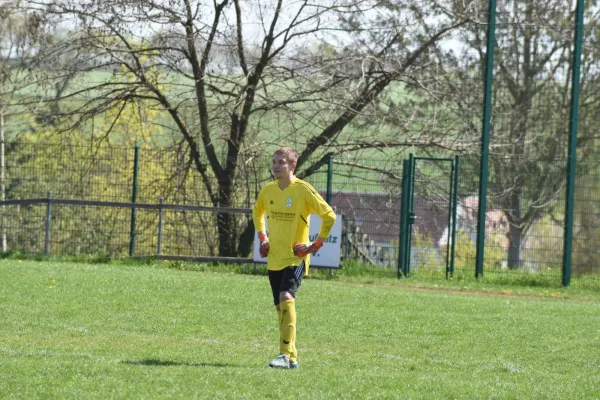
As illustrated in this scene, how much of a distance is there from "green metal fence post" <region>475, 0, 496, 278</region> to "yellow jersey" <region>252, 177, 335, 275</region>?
40.0 feet

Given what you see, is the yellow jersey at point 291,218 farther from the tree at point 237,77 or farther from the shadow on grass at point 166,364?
the tree at point 237,77

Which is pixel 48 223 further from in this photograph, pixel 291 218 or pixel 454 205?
pixel 291 218

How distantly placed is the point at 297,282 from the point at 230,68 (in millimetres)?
13979

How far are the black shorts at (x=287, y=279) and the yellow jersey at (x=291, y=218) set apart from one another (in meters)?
0.06

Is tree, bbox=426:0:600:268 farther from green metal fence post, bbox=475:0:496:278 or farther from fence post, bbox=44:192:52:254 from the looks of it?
fence post, bbox=44:192:52:254

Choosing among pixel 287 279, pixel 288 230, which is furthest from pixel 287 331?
pixel 288 230

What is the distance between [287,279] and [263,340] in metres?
1.99

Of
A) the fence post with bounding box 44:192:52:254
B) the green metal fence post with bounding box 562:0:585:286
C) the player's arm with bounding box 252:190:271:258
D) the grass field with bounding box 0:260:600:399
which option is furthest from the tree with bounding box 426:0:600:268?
the player's arm with bounding box 252:190:271:258

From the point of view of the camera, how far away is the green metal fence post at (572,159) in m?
20.5

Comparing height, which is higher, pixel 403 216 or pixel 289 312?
pixel 403 216

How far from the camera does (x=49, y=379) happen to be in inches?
281

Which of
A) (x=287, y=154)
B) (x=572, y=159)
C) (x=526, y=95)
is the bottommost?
(x=287, y=154)

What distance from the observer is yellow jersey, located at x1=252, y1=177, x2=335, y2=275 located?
870 centimetres

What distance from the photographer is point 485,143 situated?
821 inches
